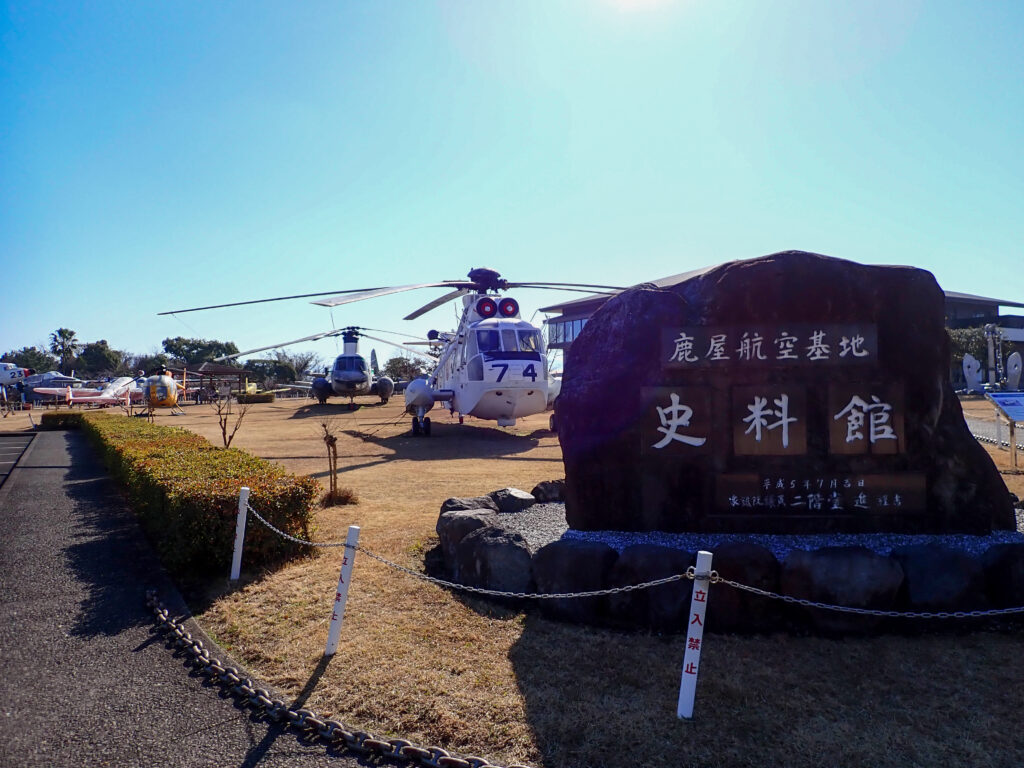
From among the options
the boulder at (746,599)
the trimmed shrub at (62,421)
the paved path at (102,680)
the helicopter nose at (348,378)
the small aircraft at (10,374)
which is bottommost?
Answer: the paved path at (102,680)

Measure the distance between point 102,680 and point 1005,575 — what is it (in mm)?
5954

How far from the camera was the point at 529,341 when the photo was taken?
16.8 meters

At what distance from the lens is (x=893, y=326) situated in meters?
5.45

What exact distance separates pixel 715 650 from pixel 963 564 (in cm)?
187

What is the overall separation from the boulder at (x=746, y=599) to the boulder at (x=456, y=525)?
7.29 feet

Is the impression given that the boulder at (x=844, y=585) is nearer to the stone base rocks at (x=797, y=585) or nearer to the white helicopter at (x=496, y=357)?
the stone base rocks at (x=797, y=585)

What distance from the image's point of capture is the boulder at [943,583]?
4.42 m

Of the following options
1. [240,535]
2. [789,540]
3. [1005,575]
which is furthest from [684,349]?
[240,535]

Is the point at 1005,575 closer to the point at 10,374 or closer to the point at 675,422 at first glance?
the point at 675,422

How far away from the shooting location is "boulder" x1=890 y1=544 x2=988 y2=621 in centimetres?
442

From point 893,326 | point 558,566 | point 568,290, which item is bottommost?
point 558,566

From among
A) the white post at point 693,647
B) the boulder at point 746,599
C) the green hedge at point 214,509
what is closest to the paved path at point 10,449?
the green hedge at point 214,509

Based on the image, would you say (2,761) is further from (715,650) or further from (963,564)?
(963,564)

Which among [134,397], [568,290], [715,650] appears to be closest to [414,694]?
[715,650]
